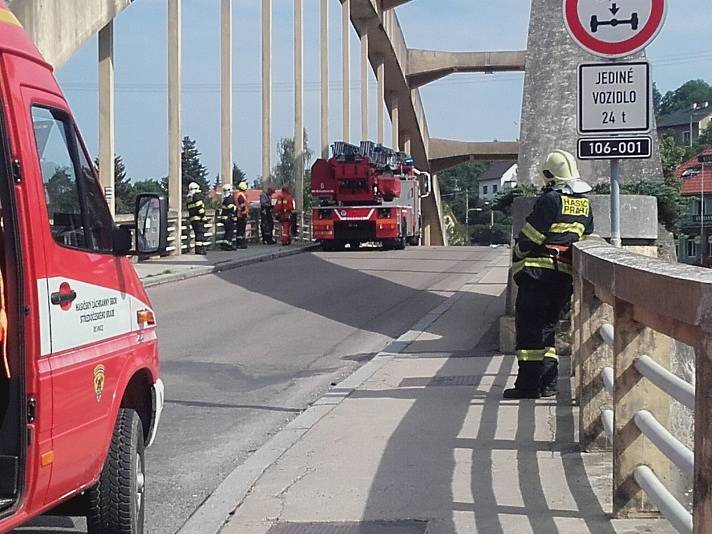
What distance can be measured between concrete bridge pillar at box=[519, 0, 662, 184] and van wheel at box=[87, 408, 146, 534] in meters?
8.22

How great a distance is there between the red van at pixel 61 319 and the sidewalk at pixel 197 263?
14.5 metres

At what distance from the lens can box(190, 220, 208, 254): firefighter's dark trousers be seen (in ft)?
87.6

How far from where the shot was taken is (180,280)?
20.8 m

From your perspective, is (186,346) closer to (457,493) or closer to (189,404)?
(189,404)

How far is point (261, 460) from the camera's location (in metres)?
6.95

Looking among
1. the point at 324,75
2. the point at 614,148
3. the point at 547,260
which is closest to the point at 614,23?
the point at 614,148

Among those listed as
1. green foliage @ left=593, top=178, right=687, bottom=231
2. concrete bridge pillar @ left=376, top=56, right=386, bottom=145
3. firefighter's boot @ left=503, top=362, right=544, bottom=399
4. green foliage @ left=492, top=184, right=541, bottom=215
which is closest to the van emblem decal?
firefighter's boot @ left=503, top=362, right=544, bottom=399

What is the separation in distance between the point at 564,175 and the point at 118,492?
14.8 feet

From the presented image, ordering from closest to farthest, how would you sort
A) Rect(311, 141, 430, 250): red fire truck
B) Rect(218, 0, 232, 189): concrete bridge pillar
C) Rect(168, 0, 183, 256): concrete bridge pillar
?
Rect(168, 0, 183, 256): concrete bridge pillar
Rect(218, 0, 232, 189): concrete bridge pillar
Rect(311, 141, 430, 250): red fire truck

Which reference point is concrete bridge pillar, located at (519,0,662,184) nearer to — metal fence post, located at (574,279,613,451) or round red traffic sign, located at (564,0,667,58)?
round red traffic sign, located at (564,0,667,58)

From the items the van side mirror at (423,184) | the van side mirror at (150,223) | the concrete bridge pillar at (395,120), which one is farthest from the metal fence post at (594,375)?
the concrete bridge pillar at (395,120)

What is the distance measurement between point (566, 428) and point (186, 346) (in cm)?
637

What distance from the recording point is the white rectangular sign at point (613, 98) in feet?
22.6

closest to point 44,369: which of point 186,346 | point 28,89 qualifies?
point 28,89
